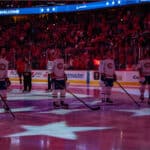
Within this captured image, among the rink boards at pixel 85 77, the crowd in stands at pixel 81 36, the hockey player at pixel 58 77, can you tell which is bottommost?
the rink boards at pixel 85 77

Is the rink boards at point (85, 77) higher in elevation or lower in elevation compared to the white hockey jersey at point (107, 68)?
lower

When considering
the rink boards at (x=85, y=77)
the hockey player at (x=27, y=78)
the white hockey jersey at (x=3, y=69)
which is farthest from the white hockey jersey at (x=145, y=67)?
the rink boards at (x=85, y=77)

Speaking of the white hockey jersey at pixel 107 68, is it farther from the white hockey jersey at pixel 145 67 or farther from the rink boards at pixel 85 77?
the rink boards at pixel 85 77

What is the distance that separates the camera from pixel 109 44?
2561cm

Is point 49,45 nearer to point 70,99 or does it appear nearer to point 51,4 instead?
point 51,4

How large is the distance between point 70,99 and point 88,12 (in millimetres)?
14672

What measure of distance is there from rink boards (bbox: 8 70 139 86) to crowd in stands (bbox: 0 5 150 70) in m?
0.31

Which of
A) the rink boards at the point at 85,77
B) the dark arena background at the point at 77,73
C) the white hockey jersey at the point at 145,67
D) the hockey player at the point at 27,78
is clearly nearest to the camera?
the dark arena background at the point at 77,73

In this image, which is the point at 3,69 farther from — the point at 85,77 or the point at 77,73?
the point at 77,73

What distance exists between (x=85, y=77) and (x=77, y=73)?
1.73ft

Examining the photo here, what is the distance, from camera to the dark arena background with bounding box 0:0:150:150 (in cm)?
946

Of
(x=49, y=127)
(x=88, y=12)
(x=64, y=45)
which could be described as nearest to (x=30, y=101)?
(x=49, y=127)

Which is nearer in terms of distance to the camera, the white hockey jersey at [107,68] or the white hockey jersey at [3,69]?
the white hockey jersey at [3,69]

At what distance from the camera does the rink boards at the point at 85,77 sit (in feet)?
78.8
